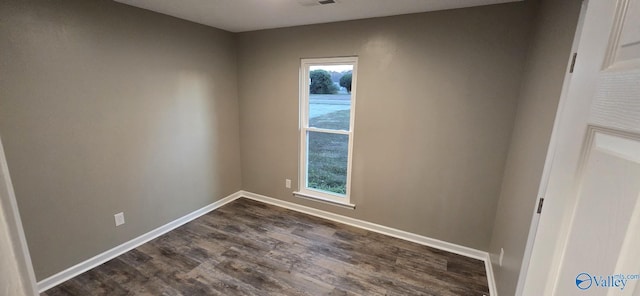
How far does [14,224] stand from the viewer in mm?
470

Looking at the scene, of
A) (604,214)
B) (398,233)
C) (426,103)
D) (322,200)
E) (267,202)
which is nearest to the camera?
(604,214)

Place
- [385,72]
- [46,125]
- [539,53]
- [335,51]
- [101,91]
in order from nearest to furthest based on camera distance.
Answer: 1. [539,53]
2. [46,125]
3. [101,91]
4. [385,72]
5. [335,51]

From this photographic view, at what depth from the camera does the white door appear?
19.5 inches

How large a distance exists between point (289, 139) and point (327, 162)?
0.57m

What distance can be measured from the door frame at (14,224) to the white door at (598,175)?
111 centimetres

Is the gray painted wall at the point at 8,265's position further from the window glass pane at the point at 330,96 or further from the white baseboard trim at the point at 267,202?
the window glass pane at the point at 330,96

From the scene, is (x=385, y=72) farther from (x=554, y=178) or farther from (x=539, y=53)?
(x=554, y=178)

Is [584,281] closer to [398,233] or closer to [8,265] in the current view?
[8,265]

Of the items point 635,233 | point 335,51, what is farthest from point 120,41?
point 635,233

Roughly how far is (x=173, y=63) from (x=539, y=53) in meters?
3.14

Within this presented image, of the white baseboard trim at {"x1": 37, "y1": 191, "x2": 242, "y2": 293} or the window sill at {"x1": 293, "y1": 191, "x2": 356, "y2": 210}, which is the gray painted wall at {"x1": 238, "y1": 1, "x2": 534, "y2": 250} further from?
the white baseboard trim at {"x1": 37, "y1": 191, "x2": 242, "y2": 293}

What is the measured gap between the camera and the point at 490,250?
2.35m

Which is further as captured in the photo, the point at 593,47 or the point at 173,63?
the point at 173,63

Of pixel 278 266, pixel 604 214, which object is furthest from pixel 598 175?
pixel 278 266
